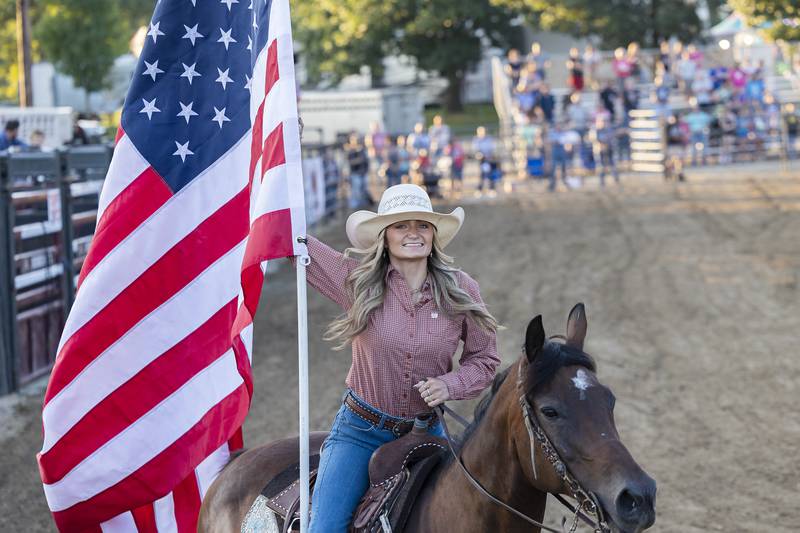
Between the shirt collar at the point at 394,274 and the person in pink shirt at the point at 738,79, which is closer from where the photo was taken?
the shirt collar at the point at 394,274

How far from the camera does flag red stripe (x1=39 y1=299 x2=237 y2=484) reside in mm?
5438

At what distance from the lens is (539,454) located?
3789 mm

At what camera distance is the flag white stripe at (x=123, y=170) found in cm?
556

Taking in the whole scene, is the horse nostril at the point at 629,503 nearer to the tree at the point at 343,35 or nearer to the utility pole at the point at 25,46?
the utility pole at the point at 25,46

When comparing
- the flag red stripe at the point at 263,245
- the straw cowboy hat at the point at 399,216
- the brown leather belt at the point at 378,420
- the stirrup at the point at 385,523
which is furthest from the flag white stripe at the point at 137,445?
the stirrup at the point at 385,523

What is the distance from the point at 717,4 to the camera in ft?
166

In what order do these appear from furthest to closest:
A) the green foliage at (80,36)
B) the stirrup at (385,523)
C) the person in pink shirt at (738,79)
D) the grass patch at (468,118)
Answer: the grass patch at (468,118)
the green foliage at (80,36)
the person in pink shirt at (738,79)
the stirrup at (385,523)

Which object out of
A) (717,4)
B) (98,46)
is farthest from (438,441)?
(717,4)

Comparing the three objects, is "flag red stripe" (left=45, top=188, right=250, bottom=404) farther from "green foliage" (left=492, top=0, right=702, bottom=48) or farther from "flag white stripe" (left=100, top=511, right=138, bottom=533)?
"green foliage" (left=492, top=0, right=702, bottom=48)

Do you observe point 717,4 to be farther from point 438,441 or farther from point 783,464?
point 438,441

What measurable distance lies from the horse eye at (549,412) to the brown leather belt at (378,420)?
986 millimetres

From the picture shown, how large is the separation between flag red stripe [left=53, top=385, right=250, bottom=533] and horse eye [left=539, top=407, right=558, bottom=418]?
7.33 feet

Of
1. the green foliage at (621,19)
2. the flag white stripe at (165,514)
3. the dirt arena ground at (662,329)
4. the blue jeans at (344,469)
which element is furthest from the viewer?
the green foliage at (621,19)

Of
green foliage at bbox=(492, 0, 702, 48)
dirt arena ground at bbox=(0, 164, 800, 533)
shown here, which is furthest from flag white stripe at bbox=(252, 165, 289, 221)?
green foliage at bbox=(492, 0, 702, 48)
